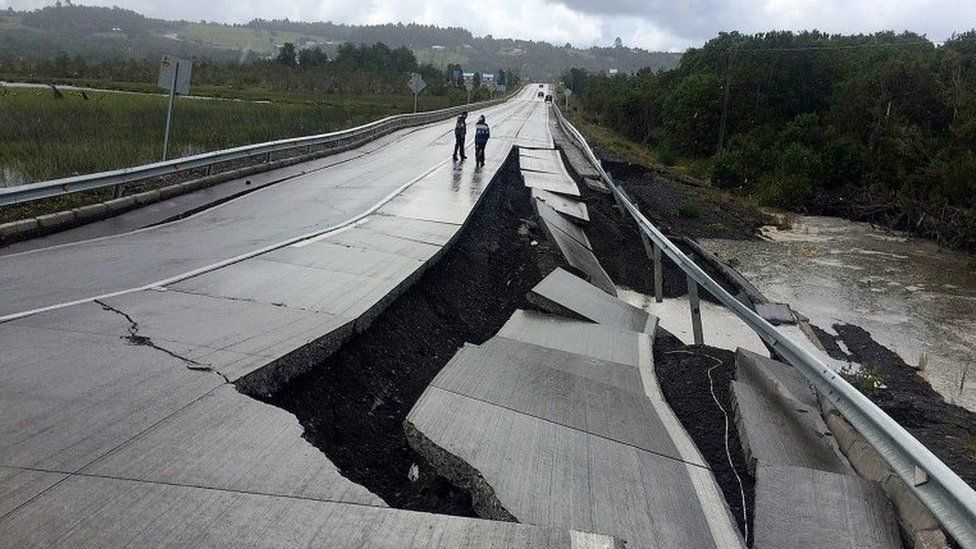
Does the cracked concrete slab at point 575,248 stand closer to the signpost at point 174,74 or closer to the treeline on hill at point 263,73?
the signpost at point 174,74

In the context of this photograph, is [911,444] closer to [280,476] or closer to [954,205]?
[280,476]

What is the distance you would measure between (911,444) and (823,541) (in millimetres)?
720

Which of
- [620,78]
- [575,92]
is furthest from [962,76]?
[575,92]

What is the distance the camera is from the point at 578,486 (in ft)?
14.3

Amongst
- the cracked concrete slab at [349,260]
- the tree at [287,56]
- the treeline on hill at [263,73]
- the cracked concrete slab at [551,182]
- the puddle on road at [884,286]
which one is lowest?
the puddle on road at [884,286]

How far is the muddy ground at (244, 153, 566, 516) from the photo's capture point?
15.9 feet

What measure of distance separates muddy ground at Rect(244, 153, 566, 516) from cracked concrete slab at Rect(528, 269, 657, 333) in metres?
0.92

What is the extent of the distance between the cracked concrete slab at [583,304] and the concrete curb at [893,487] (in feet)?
10.1

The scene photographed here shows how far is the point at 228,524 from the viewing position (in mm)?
3449

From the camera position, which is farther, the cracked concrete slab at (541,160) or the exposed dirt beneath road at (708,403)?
the cracked concrete slab at (541,160)

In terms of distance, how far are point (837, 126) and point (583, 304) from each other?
3530 cm

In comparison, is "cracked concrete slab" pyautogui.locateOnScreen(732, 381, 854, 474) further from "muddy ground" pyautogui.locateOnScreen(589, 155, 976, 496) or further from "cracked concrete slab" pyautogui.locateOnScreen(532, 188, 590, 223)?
"cracked concrete slab" pyautogui.locateOnScreen(532, 188, 590, 223)

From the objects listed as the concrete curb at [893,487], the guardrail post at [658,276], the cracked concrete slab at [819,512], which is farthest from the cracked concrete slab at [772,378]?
the guardrail post at [658,276]

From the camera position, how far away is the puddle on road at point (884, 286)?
13.2 meters
